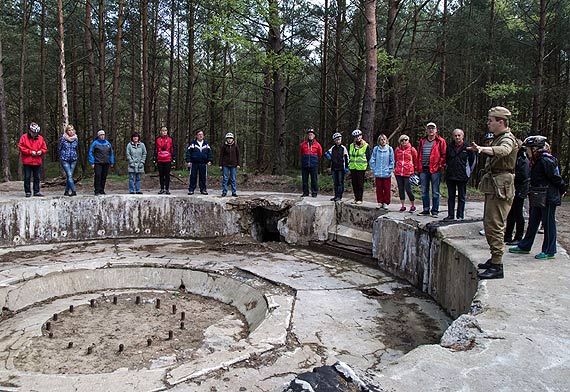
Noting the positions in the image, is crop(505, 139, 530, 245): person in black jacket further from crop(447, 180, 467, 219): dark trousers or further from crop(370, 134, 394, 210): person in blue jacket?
crop(370, 134, 394, 210): person in blue jacket

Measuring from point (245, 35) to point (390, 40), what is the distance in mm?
5330

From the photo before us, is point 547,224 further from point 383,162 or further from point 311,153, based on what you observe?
point 311,153

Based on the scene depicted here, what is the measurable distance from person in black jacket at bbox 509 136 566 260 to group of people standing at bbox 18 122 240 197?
7.33 metres

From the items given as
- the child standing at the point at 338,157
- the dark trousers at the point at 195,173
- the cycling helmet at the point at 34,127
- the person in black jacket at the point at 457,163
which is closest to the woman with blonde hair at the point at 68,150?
the cycling helmet at the point at 34,127

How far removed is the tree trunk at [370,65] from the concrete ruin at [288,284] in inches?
122

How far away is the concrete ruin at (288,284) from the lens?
352cm

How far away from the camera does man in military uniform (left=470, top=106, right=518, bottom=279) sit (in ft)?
16.5

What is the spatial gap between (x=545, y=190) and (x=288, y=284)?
429 cm

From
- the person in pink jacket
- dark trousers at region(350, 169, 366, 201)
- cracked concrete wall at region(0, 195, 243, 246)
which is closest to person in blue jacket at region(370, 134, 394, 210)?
the person in pink jacket

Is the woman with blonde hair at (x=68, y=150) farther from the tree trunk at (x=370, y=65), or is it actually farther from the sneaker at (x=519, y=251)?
the sneaker at (x=519, y=251)

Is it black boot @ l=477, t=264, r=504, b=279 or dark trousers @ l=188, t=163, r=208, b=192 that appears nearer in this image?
black boot @ l=477, t=264, r=504, b=279

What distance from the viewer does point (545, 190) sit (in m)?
5.87

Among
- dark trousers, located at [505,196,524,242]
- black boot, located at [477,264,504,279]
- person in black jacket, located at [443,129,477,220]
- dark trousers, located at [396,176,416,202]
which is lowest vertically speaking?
black boot, located at [477,264,504,279]

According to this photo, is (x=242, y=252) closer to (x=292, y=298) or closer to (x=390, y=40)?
(x=292, y=298)
